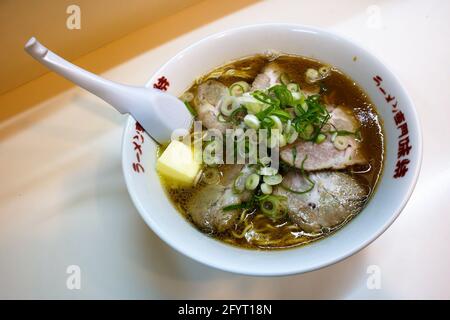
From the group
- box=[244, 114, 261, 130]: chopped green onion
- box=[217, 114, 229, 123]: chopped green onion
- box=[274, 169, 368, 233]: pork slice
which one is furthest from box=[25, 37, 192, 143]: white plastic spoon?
box=[274, 169, 368, 233]: pork slice

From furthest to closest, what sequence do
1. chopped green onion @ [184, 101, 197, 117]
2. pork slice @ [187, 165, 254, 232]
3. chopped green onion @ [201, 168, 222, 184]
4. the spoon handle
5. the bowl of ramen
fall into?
chopped green onion @ [184, 101, 197, 117], chopped green onion @ [201, 168, 222, 184], pork slice @ [187, 165, 254, 232], the bowl of ramen, the spoon handle

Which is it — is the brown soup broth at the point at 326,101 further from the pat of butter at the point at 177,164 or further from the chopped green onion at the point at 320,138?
the chopped green onion at the point at 320,138

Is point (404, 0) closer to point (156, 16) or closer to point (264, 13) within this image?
point (264, 13)

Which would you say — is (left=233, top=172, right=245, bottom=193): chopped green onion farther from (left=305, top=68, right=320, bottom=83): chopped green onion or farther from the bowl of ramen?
(left=305, top=68, right=320, bottom=83): chopped green onion

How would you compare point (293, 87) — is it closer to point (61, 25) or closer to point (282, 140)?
point (282, 140)

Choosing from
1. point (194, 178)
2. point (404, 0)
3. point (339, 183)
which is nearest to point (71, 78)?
point (194, 178)

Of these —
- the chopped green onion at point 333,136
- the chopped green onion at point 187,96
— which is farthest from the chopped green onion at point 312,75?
the chopped green onion at point 187,96
